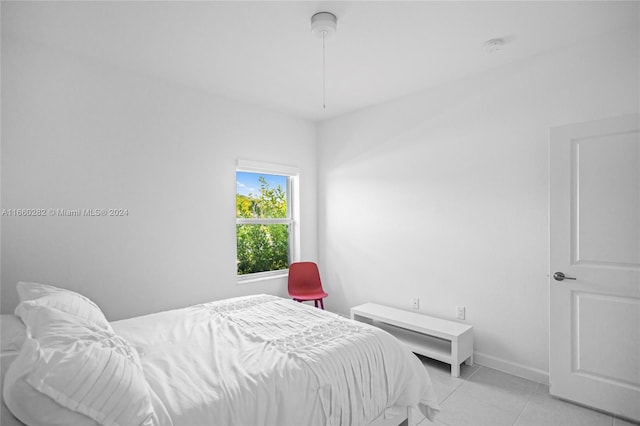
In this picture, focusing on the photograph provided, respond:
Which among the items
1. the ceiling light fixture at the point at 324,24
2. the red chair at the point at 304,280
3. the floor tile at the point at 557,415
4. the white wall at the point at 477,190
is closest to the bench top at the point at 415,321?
the white wall at the point at 477,190

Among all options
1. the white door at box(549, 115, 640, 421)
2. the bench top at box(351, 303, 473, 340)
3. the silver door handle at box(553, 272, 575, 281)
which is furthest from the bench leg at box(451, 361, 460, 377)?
the silver door handle at box(553, 272, 575, 281)

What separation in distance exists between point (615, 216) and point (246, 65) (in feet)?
10.3

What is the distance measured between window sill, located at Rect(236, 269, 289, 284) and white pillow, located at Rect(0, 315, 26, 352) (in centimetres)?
226

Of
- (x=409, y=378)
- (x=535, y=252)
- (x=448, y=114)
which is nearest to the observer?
(x=409, y=378)

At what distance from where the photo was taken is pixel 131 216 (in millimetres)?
3062

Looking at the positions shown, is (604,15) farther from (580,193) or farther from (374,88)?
(374,88)

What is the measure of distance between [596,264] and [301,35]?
9.03 ft

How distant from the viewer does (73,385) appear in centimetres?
116

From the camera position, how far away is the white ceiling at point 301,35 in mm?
2199

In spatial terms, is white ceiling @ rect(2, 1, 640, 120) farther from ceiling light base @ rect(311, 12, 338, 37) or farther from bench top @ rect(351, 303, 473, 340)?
bench top @ rect(351, 303, 473, 340)

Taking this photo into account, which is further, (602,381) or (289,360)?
(602,381)

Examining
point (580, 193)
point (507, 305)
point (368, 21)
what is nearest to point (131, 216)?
point (368, 21)

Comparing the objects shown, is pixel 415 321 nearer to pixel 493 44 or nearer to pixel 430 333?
pixel 430 333

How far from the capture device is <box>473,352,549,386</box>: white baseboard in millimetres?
2789
